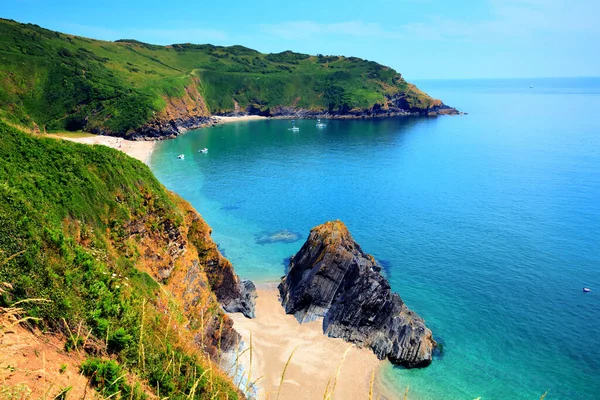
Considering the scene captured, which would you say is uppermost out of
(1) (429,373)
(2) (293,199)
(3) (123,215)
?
(3) (123,215)

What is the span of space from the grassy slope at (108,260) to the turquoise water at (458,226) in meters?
22.1

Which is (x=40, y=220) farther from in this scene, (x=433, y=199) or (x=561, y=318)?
(x=433, y=199)

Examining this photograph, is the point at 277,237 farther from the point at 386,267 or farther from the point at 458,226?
the point at 458,226

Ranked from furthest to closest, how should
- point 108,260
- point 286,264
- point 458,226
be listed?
1. point 458,226
2. point 286,264
3. point 108,260

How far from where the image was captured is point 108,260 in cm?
2364

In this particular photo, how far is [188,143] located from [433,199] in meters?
99.3

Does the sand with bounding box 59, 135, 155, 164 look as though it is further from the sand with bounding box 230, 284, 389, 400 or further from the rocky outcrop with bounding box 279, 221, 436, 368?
the sand with bounding box 230, 284, 389, 400

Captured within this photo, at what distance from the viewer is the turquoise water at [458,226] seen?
37500 millimetres

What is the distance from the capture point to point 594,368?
120 ft

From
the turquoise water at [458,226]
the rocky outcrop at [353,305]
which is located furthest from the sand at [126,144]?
the rocky outcrop at [353,305]

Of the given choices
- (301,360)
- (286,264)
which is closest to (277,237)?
(286,264)

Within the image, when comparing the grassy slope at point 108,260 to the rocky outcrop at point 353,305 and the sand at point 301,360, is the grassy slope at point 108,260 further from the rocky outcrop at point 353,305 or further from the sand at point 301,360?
the rocky outcrop at point 353,305

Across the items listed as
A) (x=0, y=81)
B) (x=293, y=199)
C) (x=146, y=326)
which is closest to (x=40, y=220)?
(x=146, y=326)

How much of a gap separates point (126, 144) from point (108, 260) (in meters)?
121
